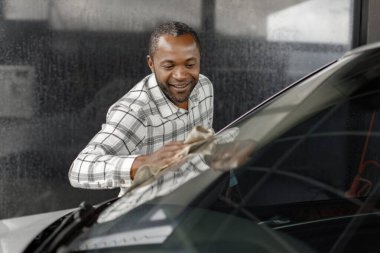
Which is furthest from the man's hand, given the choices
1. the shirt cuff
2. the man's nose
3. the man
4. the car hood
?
the man's nose

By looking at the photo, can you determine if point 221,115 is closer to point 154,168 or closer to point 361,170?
point 361,170

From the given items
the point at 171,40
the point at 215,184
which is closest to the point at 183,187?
the point at 215,184

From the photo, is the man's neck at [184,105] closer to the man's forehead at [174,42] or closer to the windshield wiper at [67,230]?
the man's forehead at [174,42]

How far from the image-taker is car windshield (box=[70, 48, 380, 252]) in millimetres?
1179

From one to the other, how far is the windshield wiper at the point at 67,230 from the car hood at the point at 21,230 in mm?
36

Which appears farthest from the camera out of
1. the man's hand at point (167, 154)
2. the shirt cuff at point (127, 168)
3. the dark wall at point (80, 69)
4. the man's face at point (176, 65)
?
the dark wall at point (80, 69)

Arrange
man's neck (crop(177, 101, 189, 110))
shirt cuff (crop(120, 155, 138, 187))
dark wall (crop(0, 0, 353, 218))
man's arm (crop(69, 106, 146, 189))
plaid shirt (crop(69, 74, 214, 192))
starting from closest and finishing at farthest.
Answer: shirt cuff (crop(120, 155, 138, 187)) → man's arm (crop(69, 106, 146, 189)) → plaid shirt (crop(69, 74, 214, 192)) → man's neck (crop(177, 101, 189, 110)) → dark wall (crop(0, 0, 353, 218))

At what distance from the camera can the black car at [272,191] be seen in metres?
1.18

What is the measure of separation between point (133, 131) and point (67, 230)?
92cm

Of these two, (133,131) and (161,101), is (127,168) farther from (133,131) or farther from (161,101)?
(161,101)

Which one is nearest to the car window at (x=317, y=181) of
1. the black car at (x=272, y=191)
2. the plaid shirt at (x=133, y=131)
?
the black car at (x=272, y=191)

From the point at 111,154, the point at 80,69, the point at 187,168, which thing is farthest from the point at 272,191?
the point at 80,69

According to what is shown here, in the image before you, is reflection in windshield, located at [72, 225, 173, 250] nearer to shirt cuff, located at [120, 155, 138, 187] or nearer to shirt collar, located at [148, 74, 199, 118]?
shirt cuff, located at [120, 155, 138, 187]

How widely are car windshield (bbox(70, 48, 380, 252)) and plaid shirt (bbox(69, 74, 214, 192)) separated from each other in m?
0.57
